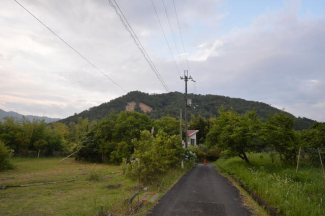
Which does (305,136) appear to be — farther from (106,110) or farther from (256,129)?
(106,110)

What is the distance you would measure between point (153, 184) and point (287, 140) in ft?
30.9

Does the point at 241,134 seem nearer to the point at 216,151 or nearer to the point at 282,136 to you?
the point at 282,136

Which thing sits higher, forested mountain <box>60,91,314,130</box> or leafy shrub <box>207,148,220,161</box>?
forested mountain <box>60,91,314,130</box>

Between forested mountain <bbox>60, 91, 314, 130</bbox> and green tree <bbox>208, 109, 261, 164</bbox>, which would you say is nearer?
green tree <bbox>208, 109, 261, 164</bbox>

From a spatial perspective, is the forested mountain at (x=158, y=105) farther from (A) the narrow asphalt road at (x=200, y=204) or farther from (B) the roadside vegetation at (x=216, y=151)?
(A) the narrow asphalt road at (x=200, y=204)

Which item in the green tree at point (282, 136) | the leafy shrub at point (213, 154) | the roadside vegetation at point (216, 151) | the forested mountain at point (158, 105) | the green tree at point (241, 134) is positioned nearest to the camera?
the roadside vegetation at point (216, 151)

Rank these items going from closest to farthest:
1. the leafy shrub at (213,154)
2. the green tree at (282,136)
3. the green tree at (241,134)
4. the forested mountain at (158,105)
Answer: the green tree at (282,136)
the green tree at (241,134)
the leafy shrub at (213,154)
the forested mountain at (158,105)

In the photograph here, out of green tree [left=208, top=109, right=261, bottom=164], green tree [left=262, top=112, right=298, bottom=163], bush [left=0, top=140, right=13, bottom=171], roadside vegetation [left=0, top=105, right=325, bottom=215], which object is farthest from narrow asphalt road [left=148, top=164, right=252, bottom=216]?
bush [left=0, top=140, right=13, bottom=171]

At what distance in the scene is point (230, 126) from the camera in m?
16.9

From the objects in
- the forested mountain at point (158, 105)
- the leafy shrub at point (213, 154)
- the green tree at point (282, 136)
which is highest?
the forested mountain at point (158, 105)

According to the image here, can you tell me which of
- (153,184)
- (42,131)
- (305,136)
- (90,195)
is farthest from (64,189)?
(42,131)

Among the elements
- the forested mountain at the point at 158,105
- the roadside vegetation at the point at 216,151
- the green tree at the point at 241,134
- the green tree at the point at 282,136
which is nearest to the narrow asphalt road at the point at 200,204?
the roadside vegetation at the point at 216,151

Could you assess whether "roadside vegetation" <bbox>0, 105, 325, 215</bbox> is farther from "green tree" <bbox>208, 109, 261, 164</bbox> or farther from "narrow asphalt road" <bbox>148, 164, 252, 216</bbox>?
"narrow asphalt road" <bbox>148, 164, 252, 216</bbox>

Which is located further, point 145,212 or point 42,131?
point 42,131
